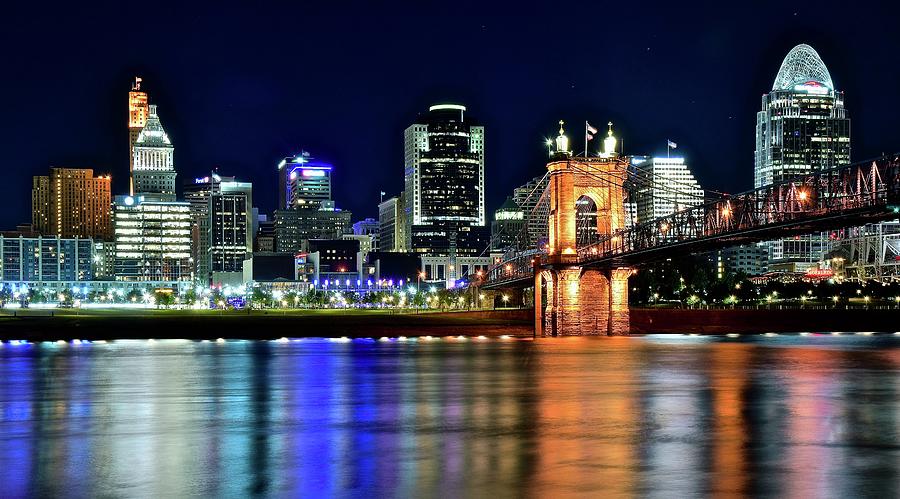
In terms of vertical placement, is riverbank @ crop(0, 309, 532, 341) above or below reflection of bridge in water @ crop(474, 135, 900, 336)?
below

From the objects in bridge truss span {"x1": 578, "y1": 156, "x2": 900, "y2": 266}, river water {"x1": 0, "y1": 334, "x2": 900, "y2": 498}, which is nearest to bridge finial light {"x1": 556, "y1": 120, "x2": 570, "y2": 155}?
bridge truss span {"x1": 578, "y1": 156, "x2": 900, "y2": 266}

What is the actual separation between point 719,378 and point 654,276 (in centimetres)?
10280

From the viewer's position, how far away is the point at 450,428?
1056 inches

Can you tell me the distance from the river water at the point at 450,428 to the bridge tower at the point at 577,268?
88.7 ft

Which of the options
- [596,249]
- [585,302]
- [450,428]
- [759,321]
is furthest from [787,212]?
[759,321]

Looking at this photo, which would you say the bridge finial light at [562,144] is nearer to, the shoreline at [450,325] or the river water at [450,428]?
the shoreline at [450,325]

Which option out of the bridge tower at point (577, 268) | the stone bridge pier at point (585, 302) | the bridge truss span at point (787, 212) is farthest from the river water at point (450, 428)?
the bridge tower at point (577, 268)

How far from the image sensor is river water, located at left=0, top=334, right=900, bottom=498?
19344 millimetres

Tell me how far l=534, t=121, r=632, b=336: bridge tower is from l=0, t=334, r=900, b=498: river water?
1065 inches

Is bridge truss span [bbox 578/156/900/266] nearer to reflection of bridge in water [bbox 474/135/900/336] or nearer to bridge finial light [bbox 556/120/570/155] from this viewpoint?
reflection of bridge in water [bbox 474/135/900/336]

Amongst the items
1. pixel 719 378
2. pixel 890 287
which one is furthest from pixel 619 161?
pixel 890 287

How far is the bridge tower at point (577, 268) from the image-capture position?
260ft

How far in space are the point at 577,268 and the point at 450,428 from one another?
2073 inches

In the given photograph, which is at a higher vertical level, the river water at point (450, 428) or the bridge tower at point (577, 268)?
the bridge tower at point (577, 268)
